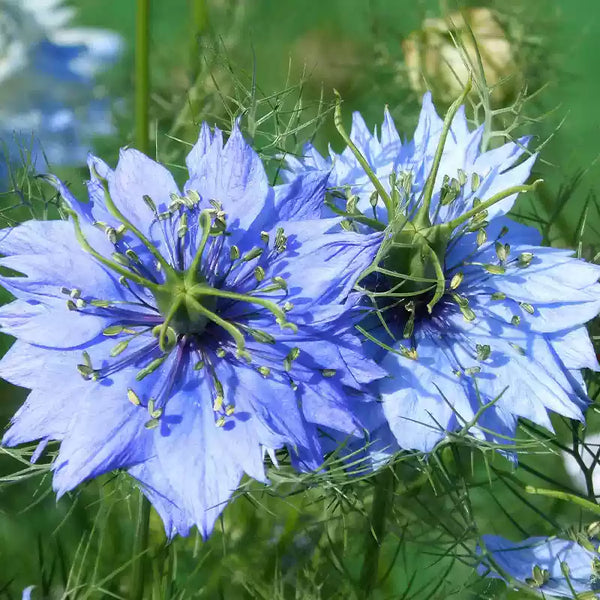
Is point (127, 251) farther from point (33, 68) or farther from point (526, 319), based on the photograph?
point (33, 68)

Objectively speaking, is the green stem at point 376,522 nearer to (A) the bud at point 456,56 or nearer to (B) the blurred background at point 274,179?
(B) the blurred background at point 274,179

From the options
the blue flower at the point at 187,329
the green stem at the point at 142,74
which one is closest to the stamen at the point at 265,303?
the blue flower at the point at 187,329

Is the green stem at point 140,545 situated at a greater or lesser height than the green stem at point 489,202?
lesser

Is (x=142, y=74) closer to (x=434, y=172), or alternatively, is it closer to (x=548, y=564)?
(x=434, y=172)

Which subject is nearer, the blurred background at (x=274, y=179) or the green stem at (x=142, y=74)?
the blurred background at (x=274, y=179)

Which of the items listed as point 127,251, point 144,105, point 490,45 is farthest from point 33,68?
point 127,251

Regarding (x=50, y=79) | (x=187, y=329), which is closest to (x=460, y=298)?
(x=187, y=329)
